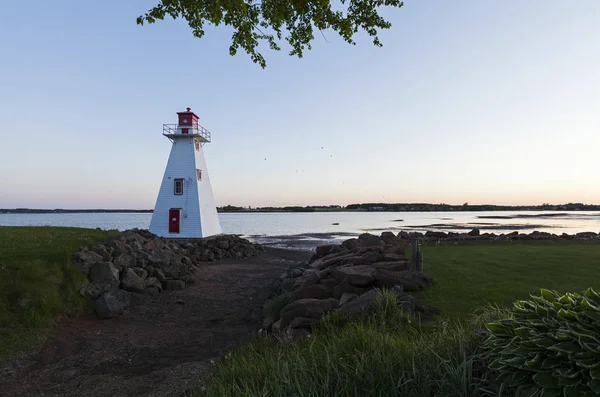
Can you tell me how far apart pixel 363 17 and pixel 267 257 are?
79.8 feet

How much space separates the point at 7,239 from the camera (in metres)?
17.0

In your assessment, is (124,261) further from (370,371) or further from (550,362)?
(550,362)

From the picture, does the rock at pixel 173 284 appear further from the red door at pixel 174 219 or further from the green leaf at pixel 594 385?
the red door at pixel 174 219

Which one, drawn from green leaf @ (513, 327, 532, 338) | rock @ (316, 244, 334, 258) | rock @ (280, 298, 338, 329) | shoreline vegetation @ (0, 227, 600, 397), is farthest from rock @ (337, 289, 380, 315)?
rock @ (316, 244, 334, 258)

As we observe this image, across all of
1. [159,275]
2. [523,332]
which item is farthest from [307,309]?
[159,275]

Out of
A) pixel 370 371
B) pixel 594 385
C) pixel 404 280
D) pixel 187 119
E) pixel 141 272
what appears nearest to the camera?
pixel 594 385

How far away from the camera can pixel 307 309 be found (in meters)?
8.26

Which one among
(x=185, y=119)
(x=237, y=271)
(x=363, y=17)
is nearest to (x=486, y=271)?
(x=363, y=17)

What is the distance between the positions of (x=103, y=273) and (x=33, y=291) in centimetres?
259

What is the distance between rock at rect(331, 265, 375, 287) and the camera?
9.53 m

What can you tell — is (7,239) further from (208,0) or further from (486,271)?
(486,271)

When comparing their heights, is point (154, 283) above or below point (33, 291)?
below

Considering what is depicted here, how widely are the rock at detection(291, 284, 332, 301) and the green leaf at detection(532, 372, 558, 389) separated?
699 cm

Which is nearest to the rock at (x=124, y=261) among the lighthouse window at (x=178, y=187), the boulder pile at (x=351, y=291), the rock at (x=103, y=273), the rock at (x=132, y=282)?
the rock at (x=132, y=282)
